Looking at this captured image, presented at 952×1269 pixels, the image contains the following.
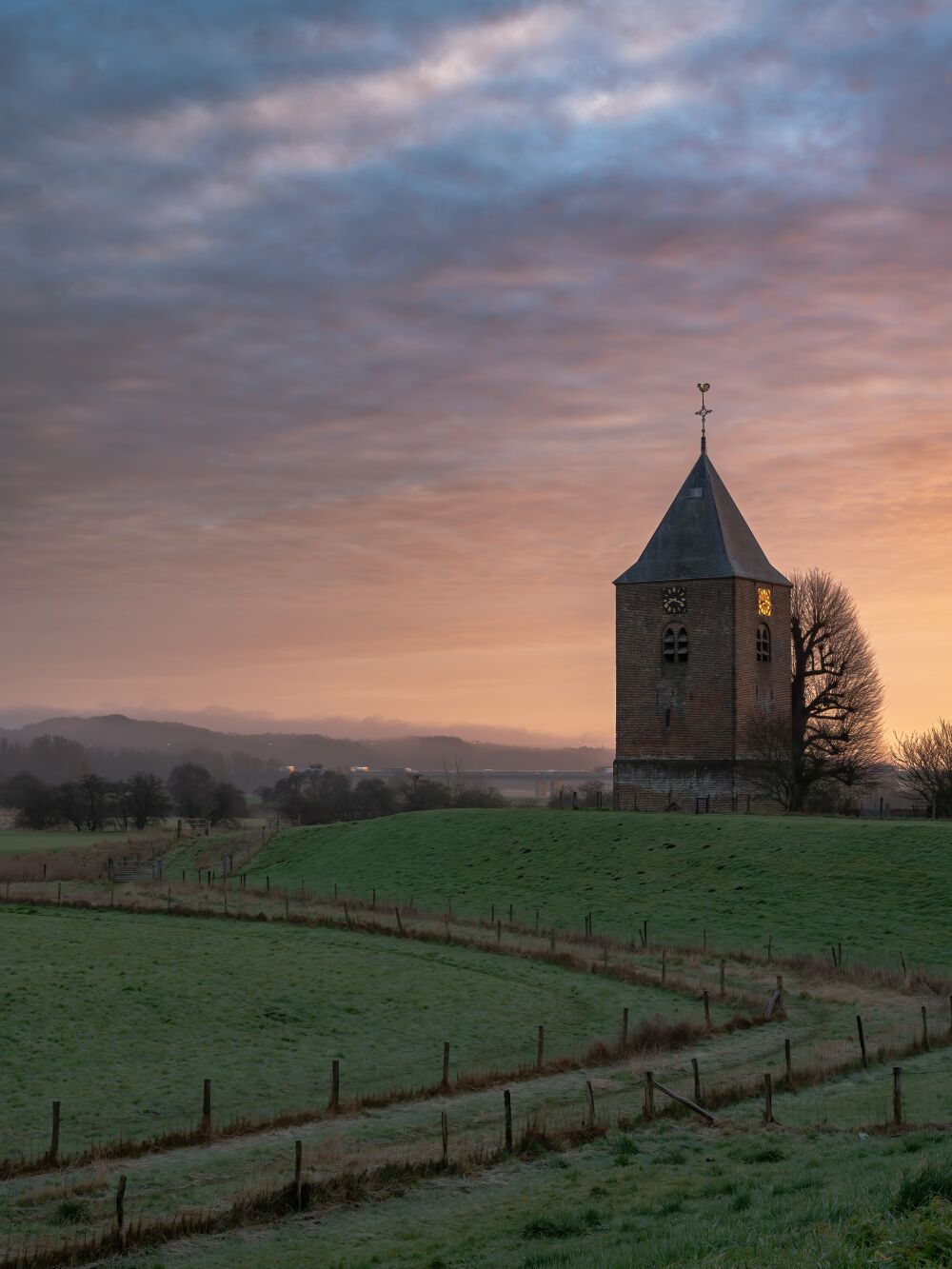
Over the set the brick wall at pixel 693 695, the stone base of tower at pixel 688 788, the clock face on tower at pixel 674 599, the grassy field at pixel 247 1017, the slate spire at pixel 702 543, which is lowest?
the grassy field at pixel 247 1017

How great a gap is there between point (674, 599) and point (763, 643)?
5837 mm

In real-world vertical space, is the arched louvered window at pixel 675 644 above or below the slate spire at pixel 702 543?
below

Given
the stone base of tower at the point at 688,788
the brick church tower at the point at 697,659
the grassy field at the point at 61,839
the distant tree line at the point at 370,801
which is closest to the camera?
the stone base of tower at the point at 688,788

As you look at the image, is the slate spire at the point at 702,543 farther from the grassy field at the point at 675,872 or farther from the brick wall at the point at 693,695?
the grassy field at the point at 675,872

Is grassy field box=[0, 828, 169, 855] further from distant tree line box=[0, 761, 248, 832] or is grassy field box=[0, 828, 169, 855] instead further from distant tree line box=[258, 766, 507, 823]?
distant tree line box=[258, 766, 507, 823]

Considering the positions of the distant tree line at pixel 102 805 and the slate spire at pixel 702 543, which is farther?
the distant tree line at pixel 102 805

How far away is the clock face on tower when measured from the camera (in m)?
75.3

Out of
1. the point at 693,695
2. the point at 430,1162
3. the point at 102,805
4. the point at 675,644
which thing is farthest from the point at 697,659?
the point at 102,805

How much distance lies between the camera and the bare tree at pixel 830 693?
77625 millimetres

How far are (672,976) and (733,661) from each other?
36.8m

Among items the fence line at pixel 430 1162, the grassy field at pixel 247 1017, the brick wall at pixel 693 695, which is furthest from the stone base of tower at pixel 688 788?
the fence line at pixel 430 1162

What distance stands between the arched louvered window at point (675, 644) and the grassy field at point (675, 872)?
450 inches

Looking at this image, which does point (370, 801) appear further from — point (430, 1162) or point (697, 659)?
point (430, 1162)

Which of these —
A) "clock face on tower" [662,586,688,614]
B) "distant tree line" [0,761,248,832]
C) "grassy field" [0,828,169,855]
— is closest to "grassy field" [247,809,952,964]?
"clock face on tower" [662,586,688,614]
